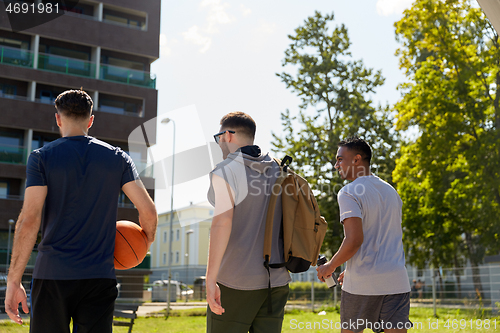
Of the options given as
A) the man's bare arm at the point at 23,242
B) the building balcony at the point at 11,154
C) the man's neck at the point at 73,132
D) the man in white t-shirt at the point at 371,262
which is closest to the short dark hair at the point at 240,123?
the man's neck at the point at 73,132

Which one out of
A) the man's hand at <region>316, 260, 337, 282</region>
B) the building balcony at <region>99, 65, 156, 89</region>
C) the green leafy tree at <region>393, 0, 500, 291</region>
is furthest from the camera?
the building balcony at <region>99, 65, 156, 89</region>

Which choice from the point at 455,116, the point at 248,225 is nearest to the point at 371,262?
the point at 248,225

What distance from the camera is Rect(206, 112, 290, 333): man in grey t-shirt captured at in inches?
124

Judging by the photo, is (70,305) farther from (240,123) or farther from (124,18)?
(124,18)

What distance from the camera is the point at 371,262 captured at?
4.00 m

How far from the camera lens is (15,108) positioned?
3312cm

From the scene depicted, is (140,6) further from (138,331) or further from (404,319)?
(404,319)

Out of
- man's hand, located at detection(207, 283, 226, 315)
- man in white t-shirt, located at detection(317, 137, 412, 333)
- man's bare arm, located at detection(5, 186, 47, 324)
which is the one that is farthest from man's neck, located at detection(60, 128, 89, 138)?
man in white t-shirt, located at detection(317, 137, 412, 333)

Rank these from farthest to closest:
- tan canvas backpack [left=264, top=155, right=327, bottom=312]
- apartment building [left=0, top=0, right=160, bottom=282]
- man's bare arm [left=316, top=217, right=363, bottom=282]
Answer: apartment building [left=0, top=0, right=160, bottom=282] < man's bare arm [left=316, top=217, right=363, bottom=282] < tan canvas backpack [left=264, top=155, right=327, bottom=312]

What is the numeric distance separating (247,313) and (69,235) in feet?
3.95

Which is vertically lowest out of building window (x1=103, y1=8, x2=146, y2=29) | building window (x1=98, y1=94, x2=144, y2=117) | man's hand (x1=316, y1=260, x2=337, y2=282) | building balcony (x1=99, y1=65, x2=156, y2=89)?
man's hand (x1=316, y1=260, x2=337, y2=282)

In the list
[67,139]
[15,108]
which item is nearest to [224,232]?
[67,139]

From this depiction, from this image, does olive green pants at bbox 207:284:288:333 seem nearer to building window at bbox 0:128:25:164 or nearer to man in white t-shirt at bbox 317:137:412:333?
man in white t-shirt at bbox 317:137:412:333

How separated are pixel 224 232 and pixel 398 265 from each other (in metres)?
1.68
